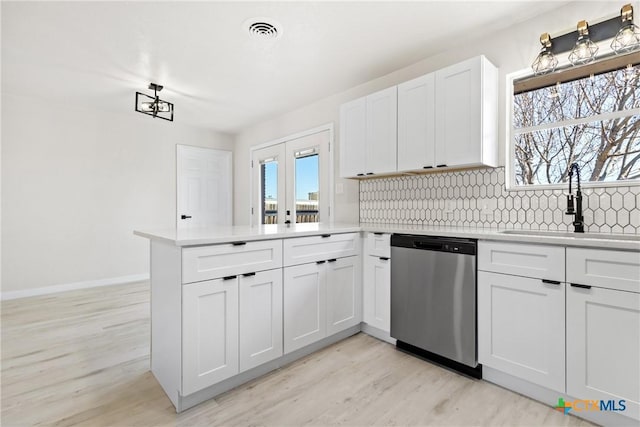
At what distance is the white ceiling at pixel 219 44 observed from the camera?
Result: 2.12 metres

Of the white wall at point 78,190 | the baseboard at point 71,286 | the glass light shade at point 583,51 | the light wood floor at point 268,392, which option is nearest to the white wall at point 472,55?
the glass light shade at point 583,51

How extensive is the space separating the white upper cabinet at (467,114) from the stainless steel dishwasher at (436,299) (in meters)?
0.66

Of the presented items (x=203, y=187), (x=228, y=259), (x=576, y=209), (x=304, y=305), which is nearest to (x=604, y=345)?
(x=576, y=209)

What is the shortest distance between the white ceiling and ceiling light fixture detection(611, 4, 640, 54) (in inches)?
16.2

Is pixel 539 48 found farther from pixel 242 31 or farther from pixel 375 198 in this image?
pixel 242 31

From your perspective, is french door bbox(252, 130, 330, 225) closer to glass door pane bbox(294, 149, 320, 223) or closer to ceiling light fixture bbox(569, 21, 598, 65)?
glass door pane bbox(294, 149, 320, 223)

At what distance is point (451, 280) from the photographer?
200 cm

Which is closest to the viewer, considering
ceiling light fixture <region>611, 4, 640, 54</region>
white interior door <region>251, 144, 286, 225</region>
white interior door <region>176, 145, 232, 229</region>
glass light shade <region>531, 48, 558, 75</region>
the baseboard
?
ceiling light fixture <region>611, 4, 640, 54</region>

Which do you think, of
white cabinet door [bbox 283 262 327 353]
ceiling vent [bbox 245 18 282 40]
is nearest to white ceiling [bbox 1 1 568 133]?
ceiling vent [bbox 245 18 282 40]

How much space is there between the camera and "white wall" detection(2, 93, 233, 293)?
368cm

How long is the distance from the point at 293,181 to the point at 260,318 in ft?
8.40

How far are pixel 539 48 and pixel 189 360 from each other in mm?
2956

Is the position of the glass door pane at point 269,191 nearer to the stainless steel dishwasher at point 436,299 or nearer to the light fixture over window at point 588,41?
the stainless steel dishwasher at point 436,299

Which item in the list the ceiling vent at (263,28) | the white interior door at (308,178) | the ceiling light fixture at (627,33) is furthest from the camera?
the white interior door at (308,178)
